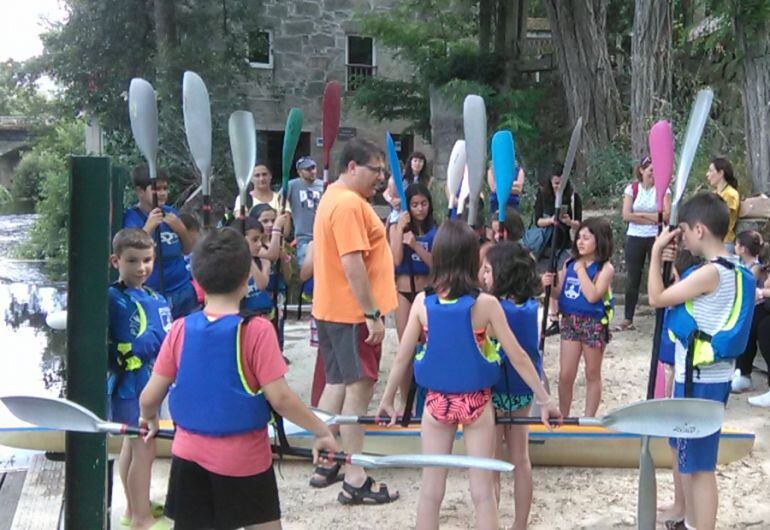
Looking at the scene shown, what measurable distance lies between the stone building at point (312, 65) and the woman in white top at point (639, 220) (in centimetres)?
954

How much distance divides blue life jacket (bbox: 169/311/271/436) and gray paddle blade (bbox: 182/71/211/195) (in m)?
1.62

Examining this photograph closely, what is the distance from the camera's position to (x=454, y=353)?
2488 mm

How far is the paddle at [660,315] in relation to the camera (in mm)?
2496

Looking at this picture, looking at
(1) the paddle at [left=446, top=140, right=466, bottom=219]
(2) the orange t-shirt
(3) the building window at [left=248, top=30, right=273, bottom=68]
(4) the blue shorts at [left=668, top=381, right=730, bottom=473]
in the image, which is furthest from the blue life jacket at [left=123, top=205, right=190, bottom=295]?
(3) the building window at [left=248, top=30, right=273, bottom=68]

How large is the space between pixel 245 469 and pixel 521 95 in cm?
882

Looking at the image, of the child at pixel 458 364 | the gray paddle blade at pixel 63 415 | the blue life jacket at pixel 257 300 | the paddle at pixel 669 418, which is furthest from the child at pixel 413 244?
the gray paddle blade at pixel 63 415

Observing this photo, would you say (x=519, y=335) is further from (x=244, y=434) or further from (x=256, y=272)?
(x=256, y=272)

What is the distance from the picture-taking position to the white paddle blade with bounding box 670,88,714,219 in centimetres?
302

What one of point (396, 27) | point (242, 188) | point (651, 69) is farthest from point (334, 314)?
point (396, 27)

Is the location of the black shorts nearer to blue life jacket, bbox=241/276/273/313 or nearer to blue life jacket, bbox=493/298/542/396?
blue life jacket, bbox=493/298/542/396

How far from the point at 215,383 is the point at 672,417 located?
1275mm

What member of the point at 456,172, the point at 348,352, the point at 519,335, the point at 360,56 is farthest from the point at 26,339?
the point at 360,56

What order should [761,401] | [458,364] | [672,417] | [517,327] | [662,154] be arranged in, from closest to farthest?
1. [672,417]
2. [458,364]
3. [517,327]
4. [662,154]
5. [761,401]

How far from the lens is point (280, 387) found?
6.63ft
